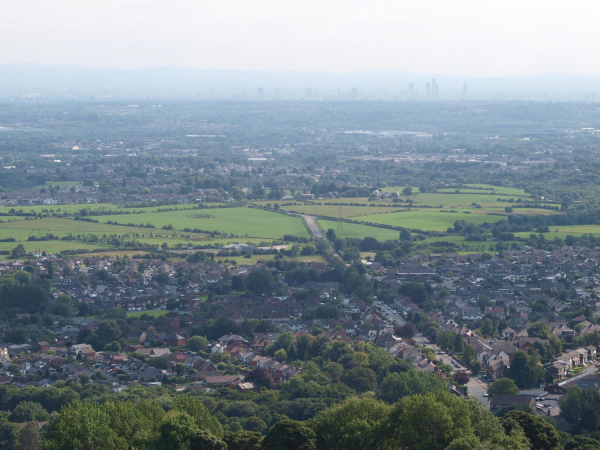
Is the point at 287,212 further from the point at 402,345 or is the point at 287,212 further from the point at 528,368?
the point at 528,368

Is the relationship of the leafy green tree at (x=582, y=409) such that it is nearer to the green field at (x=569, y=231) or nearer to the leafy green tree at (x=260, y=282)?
the leafy green tree at (x=260, y=282)

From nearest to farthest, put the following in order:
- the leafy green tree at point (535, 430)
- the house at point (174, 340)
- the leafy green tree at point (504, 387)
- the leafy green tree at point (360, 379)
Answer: the leafy green tree at point (535, 430), the leafy green tree at point (504, 387), the leafy green tree at point (360, 379), the house at point (174, 340)

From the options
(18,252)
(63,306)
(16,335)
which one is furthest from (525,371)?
(18,252)

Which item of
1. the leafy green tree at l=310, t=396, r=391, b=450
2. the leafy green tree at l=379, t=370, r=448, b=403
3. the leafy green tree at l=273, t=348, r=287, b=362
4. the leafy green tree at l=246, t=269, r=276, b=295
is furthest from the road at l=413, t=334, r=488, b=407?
the leafy green tree at l=246, t=269, r=276, b=295

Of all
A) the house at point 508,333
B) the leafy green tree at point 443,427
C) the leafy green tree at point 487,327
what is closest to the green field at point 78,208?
the leafy green tree at point 487,327

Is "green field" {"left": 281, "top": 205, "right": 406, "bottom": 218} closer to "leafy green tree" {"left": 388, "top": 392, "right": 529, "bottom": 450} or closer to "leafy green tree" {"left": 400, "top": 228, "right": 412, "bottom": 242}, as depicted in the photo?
"leafy green tree" {"left": 400, "top": 228, "right": 412, "bottom": 242}
